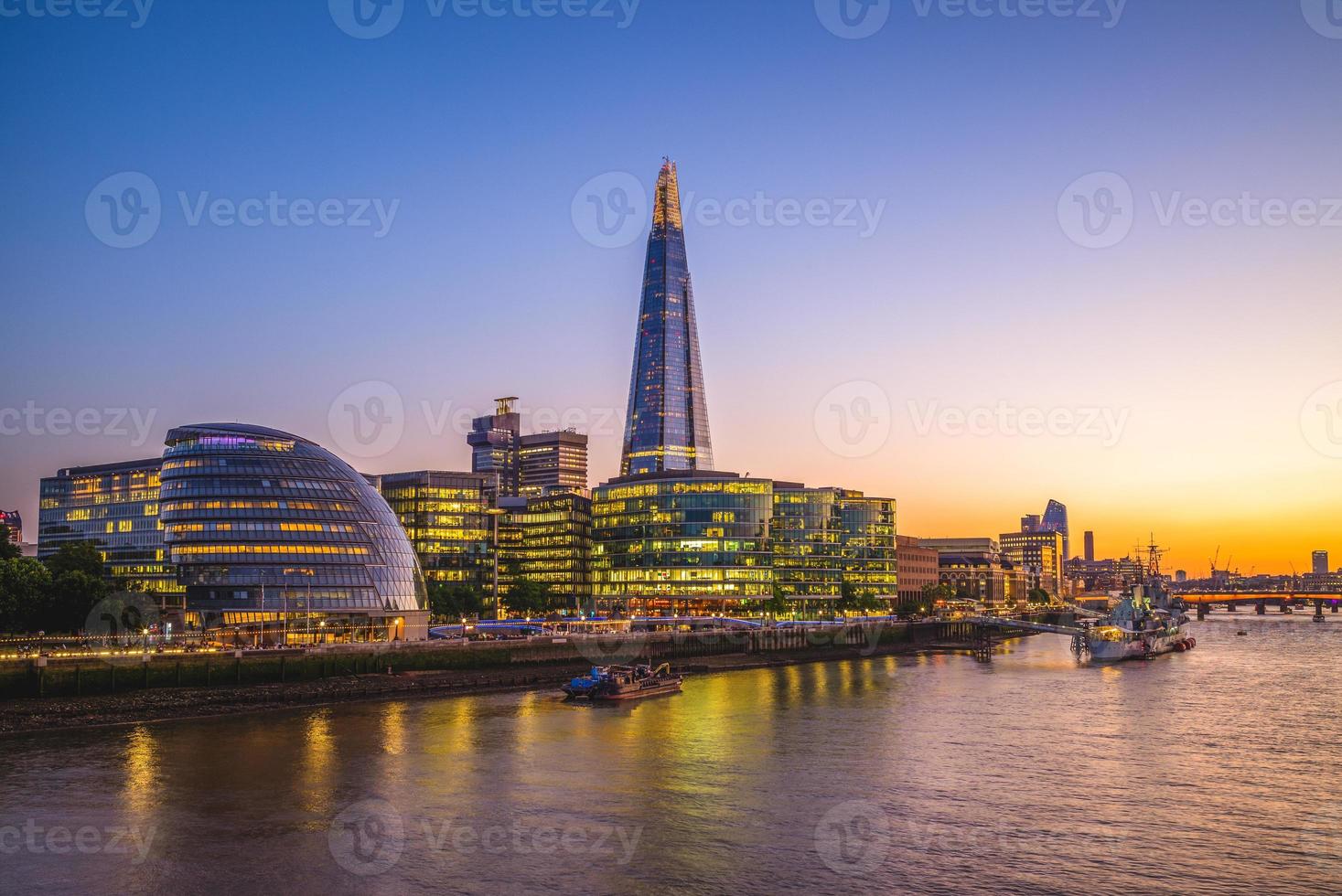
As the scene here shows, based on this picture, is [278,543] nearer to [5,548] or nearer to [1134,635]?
[5,548]

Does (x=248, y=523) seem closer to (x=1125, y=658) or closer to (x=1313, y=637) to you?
(x=1125, y=658)

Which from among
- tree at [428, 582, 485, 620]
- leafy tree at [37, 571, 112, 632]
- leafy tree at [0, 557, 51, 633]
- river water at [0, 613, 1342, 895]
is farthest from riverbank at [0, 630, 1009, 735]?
tree at [428, 582, 485, 620]

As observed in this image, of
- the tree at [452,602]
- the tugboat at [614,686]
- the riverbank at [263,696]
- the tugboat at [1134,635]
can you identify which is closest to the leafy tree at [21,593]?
the riverbank at [263,696]

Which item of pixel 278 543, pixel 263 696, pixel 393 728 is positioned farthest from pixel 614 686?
pixel 278 543

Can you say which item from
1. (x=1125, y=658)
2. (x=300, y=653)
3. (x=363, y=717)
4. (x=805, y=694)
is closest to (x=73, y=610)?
(x=300, y=653)

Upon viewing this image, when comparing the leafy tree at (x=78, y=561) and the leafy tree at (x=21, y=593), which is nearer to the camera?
the leafy tree at (x=21, y=593)

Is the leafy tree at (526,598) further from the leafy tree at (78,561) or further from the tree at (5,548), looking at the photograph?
the tree at (5,548)
